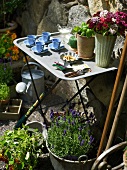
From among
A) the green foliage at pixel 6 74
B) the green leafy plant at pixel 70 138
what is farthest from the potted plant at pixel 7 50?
the green leafy plant at pixel 70 138

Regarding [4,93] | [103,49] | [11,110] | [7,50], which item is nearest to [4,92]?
[4,93]

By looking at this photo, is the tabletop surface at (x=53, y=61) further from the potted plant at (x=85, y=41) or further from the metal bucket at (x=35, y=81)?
the metal bucket at (x=35, y=81)

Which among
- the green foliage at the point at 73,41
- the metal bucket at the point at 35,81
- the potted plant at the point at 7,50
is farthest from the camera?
the potted plant at the point at 7,50

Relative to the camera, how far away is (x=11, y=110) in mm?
4250

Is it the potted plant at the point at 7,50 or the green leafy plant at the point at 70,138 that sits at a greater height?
the potted plant at the point at 7,50

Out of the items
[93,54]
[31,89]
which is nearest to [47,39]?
[93,54]

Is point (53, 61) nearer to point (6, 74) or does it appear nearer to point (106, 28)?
point (106, 28)

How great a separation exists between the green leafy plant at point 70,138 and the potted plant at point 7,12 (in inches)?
82.5

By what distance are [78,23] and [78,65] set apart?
88 cm

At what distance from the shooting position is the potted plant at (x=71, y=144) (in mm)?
3131

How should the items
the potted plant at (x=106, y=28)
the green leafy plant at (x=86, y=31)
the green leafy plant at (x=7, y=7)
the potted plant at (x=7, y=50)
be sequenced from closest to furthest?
the potted plant at (x=106, y=28) < the green leafy plant at (x=86, y=31) < the potted plant at (x=7, y=50) < the green leafy plant at (x=7, y=7)

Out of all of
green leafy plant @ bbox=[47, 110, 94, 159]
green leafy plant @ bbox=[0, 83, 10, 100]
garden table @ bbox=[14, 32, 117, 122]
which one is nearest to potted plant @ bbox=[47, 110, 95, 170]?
green leafy plant @ bbox=[47, 110, 94, 159]

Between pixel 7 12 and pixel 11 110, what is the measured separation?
144 centimetres

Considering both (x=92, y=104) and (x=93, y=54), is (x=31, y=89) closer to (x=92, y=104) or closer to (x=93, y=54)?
(x=92, y=104)
